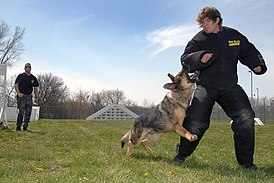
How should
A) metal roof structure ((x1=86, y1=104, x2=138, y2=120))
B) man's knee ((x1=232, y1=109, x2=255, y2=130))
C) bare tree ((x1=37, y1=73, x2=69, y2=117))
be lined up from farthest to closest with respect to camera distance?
bare tree ((x1=37, y1=73, x2=69, y2=117)) < metal roof structure ((x1=86, y1=104, x2=138, y2=120)) < man's knee ((x1=232, y1=109, x2=255, y2=130))

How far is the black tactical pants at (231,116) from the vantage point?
439 centimetres

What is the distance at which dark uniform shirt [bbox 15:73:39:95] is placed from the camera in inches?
405

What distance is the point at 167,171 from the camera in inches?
160

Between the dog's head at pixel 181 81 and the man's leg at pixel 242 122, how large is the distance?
0.60 m

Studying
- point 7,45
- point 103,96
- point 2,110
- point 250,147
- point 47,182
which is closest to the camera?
point 47,182

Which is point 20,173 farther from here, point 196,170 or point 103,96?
point 103,96

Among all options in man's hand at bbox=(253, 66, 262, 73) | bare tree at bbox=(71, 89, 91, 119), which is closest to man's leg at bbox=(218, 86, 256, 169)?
man's hand at bbox=(253, 66, 262, 73)

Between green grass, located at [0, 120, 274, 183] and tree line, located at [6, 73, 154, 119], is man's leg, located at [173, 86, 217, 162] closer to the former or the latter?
green grass, located at [0, 120, 274, 183]

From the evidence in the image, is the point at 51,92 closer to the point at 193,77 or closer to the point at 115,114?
the point at 115,114

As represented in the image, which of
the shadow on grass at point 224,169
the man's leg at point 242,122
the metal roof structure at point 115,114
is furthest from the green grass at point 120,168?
the metal roof structure at point 115,114

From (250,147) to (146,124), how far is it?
1.74 m

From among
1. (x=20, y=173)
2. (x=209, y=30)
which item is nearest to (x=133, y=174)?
(x=20, y=173)

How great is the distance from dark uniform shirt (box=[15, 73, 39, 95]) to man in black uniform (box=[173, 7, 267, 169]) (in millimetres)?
7173

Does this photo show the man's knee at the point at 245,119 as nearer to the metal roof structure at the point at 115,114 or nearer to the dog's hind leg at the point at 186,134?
the dog's hind leg at the point at 186,134
